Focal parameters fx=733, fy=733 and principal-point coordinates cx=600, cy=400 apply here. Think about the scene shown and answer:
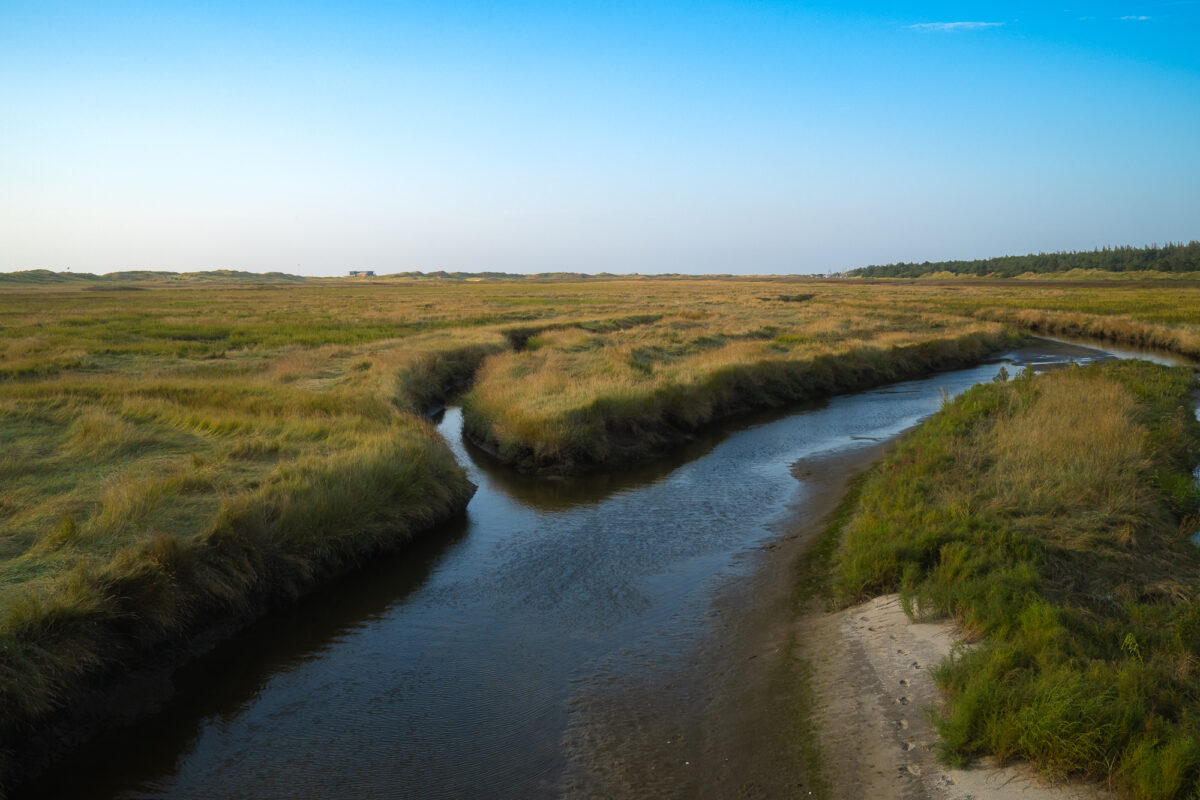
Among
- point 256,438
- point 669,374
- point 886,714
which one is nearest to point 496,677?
point 886,714

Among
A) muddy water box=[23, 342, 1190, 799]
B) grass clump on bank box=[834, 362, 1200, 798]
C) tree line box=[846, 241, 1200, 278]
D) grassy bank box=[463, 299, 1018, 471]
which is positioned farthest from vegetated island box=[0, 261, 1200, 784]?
tree line box=[846, 241, 1200, 278]

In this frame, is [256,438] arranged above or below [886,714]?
above

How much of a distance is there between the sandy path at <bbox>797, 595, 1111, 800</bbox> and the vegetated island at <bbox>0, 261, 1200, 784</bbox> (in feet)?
23.6

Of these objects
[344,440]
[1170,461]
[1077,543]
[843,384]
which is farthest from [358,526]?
[843,384]

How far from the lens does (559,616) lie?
9.93m

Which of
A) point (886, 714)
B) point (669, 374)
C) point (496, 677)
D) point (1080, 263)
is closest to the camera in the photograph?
point (886, 714)

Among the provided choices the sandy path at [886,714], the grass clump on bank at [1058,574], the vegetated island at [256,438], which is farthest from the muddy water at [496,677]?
the grass clump on bank at [1058,574]

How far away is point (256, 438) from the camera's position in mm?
14086

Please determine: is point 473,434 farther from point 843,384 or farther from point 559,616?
point 843,384

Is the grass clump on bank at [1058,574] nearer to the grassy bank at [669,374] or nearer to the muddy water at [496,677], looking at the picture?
the muddy water at [496,677]

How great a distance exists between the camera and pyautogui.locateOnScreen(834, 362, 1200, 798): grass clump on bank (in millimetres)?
5352

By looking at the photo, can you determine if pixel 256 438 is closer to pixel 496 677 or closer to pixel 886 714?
pixel 496 677

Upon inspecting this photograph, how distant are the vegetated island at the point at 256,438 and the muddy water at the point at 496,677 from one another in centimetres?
68

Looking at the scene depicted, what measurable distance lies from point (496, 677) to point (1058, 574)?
660cm
